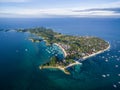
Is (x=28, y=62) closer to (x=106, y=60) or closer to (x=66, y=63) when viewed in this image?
(x=66, y=63)

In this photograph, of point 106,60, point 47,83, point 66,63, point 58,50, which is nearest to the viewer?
point 47,83

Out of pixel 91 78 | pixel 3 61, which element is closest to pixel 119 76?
pixel 91 78

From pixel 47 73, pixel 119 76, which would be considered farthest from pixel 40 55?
pixel 119 76

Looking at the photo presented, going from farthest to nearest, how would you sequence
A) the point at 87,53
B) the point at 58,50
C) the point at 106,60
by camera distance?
1. the point at 58,50
2. the point at 87,53
3. the point at 106,60

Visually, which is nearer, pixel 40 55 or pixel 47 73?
pixel 47 73

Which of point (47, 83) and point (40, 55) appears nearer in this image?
point (47, 83)

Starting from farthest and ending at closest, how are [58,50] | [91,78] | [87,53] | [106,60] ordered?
1. [58,50]
2. [87,53]
3. [106,60]
4. [91,78]

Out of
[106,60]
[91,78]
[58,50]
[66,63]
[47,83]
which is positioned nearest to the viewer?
[47,83]

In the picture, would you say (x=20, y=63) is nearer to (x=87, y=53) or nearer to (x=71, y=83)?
(x=71, y=83)
